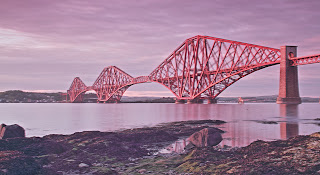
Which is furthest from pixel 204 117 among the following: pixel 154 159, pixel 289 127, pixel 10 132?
pixel 154 159

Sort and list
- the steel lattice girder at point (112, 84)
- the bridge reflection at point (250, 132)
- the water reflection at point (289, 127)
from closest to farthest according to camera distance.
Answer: the bridge reflection at point (250, 132)
the water reflection at point (289, 127)
the steel lattice girder at point (112, 84)

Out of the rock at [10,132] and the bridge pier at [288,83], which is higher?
the bridge pier at [288,83]

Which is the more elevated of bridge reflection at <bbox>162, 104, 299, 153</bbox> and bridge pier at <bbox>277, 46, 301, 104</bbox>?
bridge pier at <bbox>277, 46, 301, 104</bbox>

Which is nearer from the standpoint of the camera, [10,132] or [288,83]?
[10,132]

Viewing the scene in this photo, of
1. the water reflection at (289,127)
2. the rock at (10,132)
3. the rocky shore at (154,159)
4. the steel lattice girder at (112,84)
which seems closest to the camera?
the rocky shore at (154,159)

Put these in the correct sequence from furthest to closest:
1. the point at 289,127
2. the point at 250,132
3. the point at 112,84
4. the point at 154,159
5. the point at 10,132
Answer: the point at 112,84, the point at 289,127, the point at 250,132, the point at 10,132, the point at 154,159

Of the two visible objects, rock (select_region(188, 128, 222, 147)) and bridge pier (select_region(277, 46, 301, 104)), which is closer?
rock (select_region(188, 128, 222, 147))

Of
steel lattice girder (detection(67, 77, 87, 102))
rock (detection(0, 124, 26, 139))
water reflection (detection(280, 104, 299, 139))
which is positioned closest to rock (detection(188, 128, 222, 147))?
water reflection (detection(280, 104, 299, 139))

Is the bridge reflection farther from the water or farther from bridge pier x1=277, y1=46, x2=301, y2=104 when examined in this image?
bridge pier x1=277, y1=46, x2=301, y2=104

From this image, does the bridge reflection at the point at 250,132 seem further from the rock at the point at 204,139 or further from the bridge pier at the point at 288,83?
the bridge pier at the point at 288,83

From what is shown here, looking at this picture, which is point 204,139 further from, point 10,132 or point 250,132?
point 10,132

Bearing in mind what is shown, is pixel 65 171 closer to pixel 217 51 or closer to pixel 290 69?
pixel 290 69

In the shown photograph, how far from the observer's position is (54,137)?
58.4 feet

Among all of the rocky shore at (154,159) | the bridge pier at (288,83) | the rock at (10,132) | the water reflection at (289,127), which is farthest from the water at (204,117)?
the rock at (10,132)
